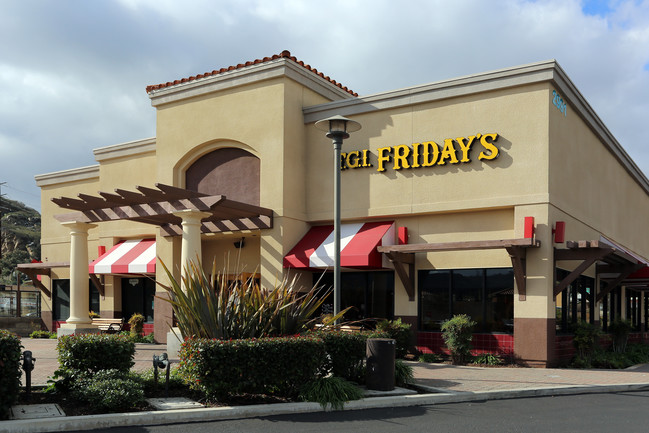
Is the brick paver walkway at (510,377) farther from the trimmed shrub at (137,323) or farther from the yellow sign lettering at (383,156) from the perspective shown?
the trimmed shrub at (137,323)

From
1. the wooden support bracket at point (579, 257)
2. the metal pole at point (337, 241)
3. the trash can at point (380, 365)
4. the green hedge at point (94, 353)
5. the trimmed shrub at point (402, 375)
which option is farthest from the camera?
the wooden support bracket at point (579, 257)

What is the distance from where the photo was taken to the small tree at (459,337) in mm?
16594

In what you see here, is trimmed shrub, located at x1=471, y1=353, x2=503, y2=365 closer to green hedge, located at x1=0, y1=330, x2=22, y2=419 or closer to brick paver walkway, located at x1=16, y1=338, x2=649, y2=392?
brick paver walkway, located at x1=16, y1=338, x2=649, y2=392

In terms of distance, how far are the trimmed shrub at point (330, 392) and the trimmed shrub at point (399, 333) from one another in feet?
20.5

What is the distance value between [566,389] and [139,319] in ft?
51.5

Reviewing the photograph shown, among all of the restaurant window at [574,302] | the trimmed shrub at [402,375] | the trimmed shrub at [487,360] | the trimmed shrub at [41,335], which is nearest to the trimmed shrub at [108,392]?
the trimmed shrub at [402,375]

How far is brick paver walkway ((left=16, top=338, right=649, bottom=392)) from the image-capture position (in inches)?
496

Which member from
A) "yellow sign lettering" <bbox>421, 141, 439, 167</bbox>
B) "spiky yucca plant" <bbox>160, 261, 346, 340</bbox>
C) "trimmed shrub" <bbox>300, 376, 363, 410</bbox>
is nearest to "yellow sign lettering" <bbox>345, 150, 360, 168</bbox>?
"yellow sign lettering" <bbox>421, 141, 439, 167</bbox>

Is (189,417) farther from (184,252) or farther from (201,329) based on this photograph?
(184,252)

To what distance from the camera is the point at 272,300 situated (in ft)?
37.7

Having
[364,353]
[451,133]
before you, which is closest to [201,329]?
[364,353]

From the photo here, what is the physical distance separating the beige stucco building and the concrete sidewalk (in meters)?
1.85

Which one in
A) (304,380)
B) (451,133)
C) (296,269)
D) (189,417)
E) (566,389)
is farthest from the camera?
(296,269)

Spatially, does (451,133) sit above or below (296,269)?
above
